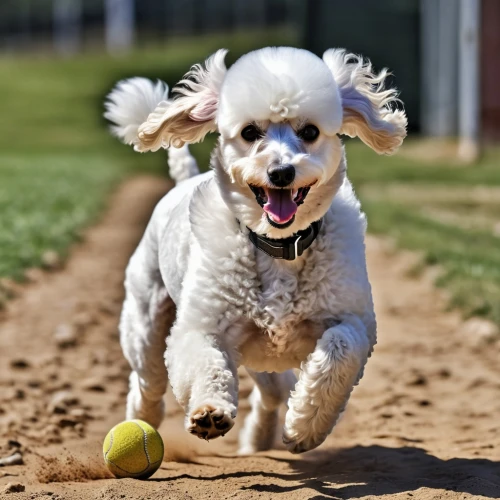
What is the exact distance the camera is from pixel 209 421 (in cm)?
427

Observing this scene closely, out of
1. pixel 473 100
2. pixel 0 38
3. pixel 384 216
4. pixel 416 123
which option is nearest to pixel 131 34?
pixel 0 38

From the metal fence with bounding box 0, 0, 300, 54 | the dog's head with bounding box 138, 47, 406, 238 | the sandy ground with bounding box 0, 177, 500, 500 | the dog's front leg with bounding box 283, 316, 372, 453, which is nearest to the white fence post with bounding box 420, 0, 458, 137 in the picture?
the sandy ground with bounding box 0, 177, 500, 500

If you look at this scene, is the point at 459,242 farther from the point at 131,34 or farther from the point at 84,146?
the point at 131,34

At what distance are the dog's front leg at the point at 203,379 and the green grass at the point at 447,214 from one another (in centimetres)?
399

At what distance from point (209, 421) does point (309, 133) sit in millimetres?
1265

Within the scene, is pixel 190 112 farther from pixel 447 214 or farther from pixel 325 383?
pixel 447 214

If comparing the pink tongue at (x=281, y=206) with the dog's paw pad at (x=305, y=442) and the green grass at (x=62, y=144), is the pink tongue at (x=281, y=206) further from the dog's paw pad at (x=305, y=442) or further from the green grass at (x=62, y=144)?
the green grass at (x=62, y=144)

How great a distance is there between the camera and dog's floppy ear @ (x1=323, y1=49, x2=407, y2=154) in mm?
4840

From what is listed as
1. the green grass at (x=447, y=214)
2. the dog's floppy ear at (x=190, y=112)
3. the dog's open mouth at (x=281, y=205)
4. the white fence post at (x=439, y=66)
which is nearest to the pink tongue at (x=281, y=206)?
the dog's open mouth at (x=281, y=205)

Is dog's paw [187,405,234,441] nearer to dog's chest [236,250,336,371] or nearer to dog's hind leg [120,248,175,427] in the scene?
dog's chest [236,250,336,371]

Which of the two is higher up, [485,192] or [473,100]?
[473,100]

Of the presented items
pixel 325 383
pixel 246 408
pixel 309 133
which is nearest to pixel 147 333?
pixel 325 383

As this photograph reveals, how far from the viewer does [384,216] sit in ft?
46.0

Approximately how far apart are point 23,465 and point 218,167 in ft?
5.65
